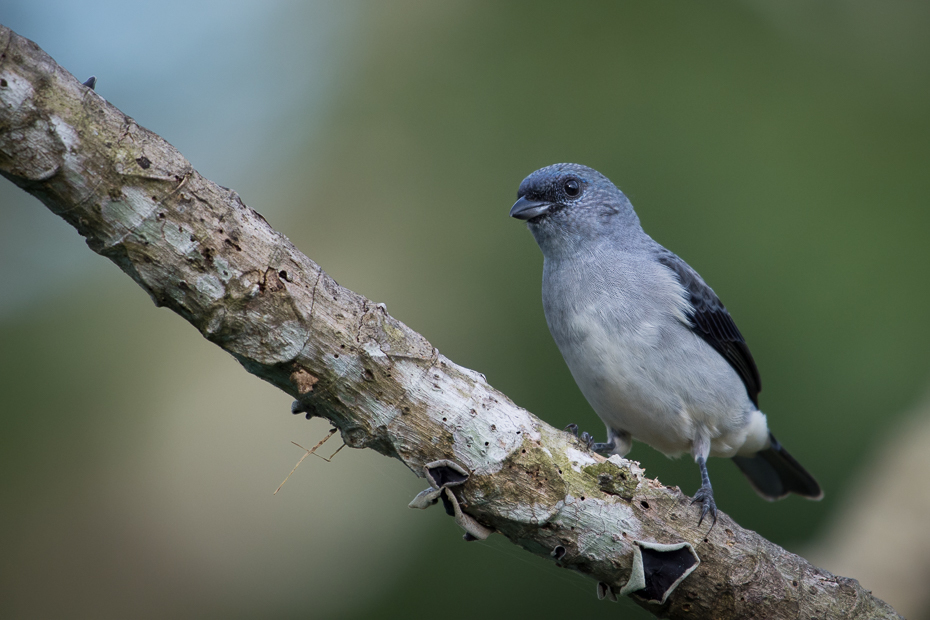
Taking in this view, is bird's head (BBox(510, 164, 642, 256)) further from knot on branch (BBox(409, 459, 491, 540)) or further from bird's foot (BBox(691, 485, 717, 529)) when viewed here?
knot on branch (BBox(409, 459, 491, 540))

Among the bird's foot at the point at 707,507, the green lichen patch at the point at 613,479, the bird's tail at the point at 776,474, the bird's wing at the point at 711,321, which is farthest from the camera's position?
the bird's tail at the point at 776,474

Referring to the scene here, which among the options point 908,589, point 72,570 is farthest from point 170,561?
point 908,589

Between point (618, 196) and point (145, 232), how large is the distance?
9.82ft

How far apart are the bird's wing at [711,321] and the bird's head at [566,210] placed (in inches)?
15.4

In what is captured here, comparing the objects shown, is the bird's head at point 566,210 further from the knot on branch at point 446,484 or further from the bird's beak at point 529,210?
the knot on branch at point 446,484

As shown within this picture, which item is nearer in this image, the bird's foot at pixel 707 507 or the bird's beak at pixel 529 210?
the bird's foot at pixel 707 507

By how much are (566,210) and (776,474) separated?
251cm

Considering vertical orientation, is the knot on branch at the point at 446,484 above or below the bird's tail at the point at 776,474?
below

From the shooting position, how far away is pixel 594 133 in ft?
20.6

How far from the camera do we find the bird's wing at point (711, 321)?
12.9ft

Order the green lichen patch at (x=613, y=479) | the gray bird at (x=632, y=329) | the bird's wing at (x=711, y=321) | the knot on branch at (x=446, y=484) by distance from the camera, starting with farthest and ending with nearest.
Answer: the bird's wing at (x=711, y=321) → the gray bird at (x=632, y=329) → the green lichen patch at (x=613, y=479) → the knot on branch at (x=446, y=484)

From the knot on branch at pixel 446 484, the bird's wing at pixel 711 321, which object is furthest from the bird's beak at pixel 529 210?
the knot on branch at pixel 446 484

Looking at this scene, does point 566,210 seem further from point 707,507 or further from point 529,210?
point 707,507

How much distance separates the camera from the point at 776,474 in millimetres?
4770
